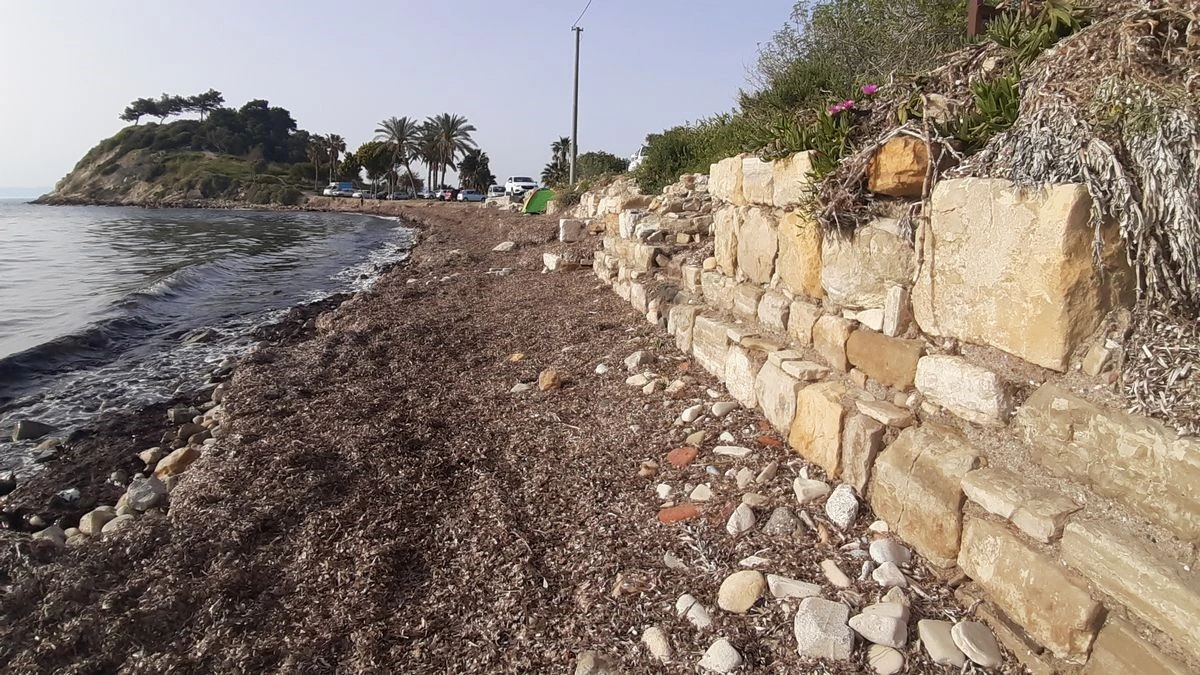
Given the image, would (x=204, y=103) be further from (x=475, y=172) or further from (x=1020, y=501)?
(x=1020, y=501)

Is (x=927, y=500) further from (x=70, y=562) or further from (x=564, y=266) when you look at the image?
(x=564, y=266)

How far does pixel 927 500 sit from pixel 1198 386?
922 millimetres

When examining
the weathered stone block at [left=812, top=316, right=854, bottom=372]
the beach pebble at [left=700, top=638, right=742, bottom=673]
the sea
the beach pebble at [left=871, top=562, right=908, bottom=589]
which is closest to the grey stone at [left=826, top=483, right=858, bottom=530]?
the beach pebble at [left=871, top=562, right=908, bottom=589]

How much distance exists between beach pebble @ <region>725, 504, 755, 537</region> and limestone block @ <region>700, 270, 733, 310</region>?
2.18 meters

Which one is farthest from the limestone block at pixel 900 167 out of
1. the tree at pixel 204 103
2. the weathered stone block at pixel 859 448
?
the tree at pixel 204 103

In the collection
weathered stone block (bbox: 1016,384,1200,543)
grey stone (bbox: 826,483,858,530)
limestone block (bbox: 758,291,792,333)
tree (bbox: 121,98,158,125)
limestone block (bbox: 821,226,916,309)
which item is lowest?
grey stone (bbox: 826,483,858,530)

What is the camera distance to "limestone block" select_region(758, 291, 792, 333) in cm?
412

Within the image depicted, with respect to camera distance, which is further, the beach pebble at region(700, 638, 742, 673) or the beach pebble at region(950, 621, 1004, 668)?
the beach pebble at region(700, 638, 742, 673)

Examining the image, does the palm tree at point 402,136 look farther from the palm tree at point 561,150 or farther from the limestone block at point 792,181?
the limestone block at point 792,181

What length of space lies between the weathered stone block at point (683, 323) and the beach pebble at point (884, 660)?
10.8 feet

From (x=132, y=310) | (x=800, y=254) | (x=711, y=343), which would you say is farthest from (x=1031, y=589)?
(x=132, y=310)

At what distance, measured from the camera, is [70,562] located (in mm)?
3352

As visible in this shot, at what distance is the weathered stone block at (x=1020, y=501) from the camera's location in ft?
6.75

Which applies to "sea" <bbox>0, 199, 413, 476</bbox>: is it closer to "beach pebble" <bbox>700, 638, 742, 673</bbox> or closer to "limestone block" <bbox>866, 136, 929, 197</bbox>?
"beach pebble" <bbox>700, 638, 742, 673</bbox>
